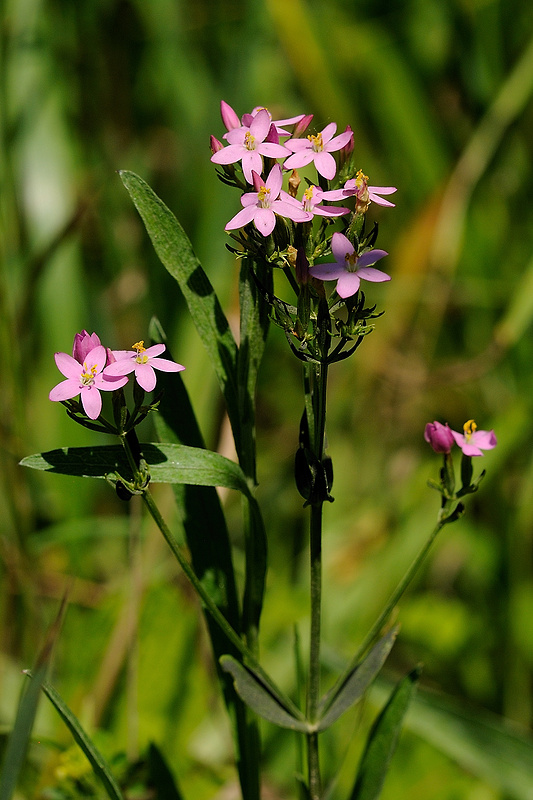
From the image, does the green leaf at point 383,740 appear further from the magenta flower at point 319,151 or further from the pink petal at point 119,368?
the magenta flower at point 319,151

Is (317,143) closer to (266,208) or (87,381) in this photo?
(266,208)

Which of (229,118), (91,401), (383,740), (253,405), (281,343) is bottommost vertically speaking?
(281,343)

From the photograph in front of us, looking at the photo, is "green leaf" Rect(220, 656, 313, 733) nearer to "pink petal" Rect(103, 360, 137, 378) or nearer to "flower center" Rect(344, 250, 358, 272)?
"pink petal" Rect(103, 360, 137, 378)

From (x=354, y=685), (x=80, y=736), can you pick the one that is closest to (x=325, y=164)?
(x=354, y=685)

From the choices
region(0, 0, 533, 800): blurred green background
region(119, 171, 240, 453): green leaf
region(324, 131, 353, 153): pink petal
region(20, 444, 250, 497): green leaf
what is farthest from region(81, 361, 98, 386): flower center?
region(0, 0, 533, 800): blurred green background

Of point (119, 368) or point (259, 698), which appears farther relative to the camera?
point (259, 698)

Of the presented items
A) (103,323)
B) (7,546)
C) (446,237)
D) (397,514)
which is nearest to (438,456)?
(397,514)
